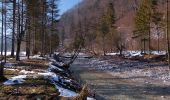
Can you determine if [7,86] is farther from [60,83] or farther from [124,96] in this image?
[124,96]

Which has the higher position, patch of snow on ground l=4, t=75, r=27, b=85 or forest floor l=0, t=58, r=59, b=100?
patch of snow on ground l=4, t=75, r=27, b=85

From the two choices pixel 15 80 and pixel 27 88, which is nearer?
pixel 27 88

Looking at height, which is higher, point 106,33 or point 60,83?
point 106,33

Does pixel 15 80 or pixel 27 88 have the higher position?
pixel 15 80

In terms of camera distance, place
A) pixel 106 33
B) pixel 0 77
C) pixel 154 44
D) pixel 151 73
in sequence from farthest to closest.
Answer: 1. pixel 154 44
2. pixel 106 33
3. pixel 151 73
4. pixel 0 77

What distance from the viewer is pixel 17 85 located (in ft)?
61.2

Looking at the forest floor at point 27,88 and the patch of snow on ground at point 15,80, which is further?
the patch of snow on ground at point 15,80

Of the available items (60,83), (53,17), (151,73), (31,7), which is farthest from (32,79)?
(53,17)

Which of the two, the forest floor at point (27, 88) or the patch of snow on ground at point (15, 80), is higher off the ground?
the patch of snow on ground at point (15, 80)

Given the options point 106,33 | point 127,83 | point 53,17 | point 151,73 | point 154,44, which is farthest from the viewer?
point 154,44

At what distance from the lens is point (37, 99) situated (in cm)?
1593

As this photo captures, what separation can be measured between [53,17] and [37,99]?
52.5 metres

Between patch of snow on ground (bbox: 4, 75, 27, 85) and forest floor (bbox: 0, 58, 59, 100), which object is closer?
forest floor (bbox: 0, 58, 59, 100)

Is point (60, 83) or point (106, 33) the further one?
point (106, 33)
